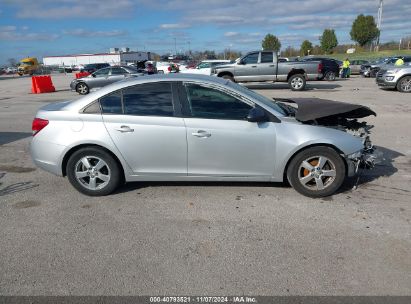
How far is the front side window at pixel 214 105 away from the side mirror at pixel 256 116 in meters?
0.12

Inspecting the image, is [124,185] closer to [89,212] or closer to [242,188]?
[89,212]

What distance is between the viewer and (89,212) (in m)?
4.10

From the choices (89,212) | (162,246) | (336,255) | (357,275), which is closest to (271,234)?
(336,255)

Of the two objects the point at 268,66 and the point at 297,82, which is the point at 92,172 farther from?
the point at 297,82

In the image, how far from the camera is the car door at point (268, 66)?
17766mm

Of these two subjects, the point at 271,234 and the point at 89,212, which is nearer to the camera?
the point at 271,234

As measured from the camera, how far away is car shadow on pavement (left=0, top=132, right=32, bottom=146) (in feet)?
25.9

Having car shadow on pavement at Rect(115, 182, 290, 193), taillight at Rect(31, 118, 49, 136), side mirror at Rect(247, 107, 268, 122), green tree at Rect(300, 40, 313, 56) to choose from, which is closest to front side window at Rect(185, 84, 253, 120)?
side mirror at Rect(247, 107, 268, 122)

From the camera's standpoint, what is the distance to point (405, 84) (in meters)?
15.8

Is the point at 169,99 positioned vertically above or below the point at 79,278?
above

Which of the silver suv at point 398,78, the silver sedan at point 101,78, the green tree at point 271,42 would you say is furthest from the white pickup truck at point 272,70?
the green tree at point 271,42

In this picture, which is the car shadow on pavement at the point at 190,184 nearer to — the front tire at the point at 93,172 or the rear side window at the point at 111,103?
the front tire at the point at 93,172

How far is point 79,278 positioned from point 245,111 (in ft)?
8.60

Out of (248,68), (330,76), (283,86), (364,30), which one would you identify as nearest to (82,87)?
(248,68)
